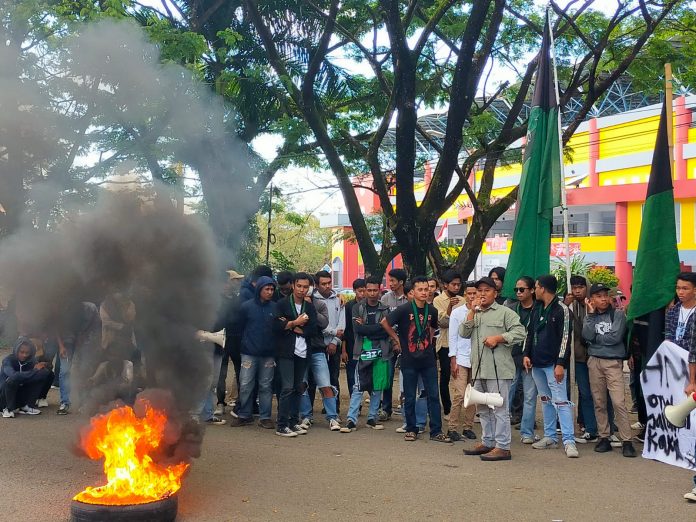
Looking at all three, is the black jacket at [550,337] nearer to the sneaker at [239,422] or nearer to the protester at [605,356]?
the protester at [605,356]

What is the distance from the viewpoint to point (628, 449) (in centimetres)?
688

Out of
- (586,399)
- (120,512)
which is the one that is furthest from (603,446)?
(120,512)

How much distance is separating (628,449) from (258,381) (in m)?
3.78

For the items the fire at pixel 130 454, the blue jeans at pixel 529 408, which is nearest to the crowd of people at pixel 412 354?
the blue jeans at pixel 529 408

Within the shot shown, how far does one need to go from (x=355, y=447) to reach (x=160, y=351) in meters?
2.40

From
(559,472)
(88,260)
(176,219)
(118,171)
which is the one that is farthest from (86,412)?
(559,472)

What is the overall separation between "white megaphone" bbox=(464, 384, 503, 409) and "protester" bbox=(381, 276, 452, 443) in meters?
0.85

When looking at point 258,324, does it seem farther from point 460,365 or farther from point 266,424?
point 460,365

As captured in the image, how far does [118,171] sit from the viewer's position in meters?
7.22

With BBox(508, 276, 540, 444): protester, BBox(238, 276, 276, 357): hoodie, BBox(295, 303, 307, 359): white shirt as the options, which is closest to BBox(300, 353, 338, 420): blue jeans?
BBox(295, 303, 307, 359): white shirt

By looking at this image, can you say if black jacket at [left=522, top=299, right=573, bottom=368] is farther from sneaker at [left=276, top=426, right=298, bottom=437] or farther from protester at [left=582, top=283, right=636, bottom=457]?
sneaker at [left=276, top=426, right=298, bottom=437]

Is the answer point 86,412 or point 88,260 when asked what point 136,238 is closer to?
point 88,260

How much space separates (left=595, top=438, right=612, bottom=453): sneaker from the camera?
709 cm

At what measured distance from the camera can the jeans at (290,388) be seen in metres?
7.74
